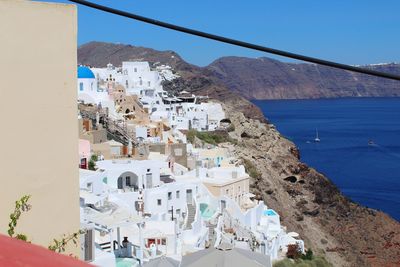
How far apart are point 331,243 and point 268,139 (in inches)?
593

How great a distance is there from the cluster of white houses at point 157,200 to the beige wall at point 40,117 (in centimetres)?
477

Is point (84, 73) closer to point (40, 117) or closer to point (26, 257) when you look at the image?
point (40, 117)

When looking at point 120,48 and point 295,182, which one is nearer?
point 295,182

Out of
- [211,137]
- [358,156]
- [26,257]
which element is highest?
[26,257]

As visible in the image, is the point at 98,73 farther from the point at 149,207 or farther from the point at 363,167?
the point at 149,207

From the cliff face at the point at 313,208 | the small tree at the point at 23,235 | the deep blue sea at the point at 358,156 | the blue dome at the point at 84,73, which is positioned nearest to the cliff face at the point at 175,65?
the deep blue sea at the point at 358,156

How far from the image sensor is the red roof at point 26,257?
1.68 meters

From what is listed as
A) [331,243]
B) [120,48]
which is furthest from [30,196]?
[120,48]

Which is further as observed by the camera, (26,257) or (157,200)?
(157,200)

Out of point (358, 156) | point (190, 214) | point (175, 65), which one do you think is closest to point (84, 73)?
point (190, 214)

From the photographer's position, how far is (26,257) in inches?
69.7

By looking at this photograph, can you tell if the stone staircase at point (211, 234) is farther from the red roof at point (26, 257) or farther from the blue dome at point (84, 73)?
the blue dome at point (84, 73)

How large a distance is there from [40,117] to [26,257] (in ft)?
4.92

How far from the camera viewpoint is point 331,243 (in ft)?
86.1
